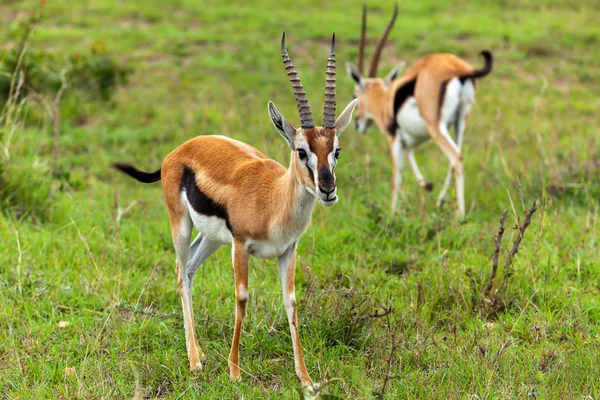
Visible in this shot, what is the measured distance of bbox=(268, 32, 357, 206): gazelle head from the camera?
3.28 meters

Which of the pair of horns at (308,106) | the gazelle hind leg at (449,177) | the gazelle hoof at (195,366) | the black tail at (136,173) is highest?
the pair of horns at (308,106)

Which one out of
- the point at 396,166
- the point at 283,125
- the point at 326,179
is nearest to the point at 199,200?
the point at 283,125

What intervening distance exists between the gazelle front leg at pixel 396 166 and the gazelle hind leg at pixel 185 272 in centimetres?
283

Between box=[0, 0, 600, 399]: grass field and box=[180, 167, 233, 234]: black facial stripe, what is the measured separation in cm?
61

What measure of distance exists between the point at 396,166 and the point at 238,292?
357cm

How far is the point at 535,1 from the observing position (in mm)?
14508

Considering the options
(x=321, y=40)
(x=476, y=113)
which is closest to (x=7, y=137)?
(x=476, y=113)

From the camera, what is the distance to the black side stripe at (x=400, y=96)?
283 inches

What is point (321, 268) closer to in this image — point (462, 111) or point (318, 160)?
point (318, 160)

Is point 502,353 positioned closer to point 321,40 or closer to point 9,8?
point 321,40

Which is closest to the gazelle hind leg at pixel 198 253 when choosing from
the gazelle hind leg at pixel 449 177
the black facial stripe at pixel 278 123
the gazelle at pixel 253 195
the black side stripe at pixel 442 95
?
the gazelle at pixel 253 195

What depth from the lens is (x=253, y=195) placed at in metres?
3.77

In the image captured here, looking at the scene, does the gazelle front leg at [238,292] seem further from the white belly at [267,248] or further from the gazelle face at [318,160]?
the gazelle face at [318,160]

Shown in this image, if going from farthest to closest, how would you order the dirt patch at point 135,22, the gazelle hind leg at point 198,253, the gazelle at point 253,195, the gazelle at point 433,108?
1. the dirt patch at point 135,22
2. the gazelle at point 433,108
3. the gazelle hind leg at point 198,253
4. the gazelle at point 253,195
